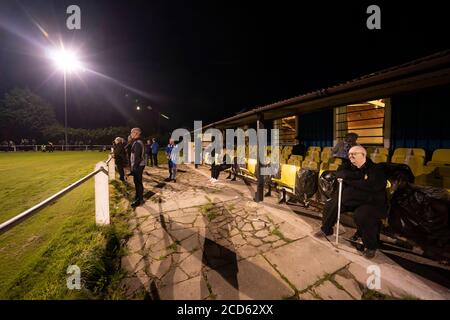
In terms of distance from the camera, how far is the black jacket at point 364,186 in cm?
291

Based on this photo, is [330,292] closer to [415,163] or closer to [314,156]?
[415,163]

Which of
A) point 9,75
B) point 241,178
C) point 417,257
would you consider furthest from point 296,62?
point 9,75

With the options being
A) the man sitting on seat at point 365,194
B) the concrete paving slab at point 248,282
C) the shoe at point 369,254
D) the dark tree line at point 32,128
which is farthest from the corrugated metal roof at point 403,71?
the dark tree line at point 32,128

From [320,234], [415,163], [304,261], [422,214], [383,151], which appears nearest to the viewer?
[422,214]

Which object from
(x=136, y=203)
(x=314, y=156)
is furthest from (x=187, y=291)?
(x=314, y=156)

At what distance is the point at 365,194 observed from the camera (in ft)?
9.93

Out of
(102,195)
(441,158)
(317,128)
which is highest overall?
(317,128)

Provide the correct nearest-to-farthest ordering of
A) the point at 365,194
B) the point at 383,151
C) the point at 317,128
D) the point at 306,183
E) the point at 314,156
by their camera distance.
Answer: the point at 365,194
the point at 306,183
the point at 383,151
the point at 314,156
the point at 317,128

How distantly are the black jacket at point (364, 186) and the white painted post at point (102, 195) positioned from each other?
4.24m

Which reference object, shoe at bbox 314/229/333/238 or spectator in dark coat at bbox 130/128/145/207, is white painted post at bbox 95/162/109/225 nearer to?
spectator in dark coat at bbox 130/128/145/207

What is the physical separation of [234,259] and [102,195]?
2792mm

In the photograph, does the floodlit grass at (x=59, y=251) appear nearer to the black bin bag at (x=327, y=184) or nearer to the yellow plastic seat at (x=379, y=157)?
the black bin bag at (x=327, y=184)
